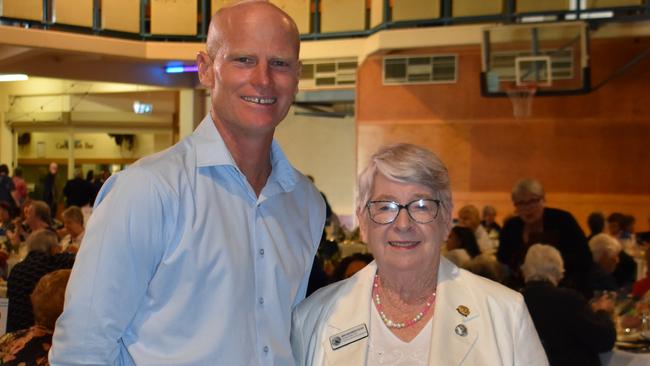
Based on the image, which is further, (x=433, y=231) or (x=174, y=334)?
(x=433, y=231)

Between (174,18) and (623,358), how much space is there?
37.0 ft

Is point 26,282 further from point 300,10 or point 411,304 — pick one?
point 300,10

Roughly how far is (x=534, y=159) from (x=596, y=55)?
1783mm

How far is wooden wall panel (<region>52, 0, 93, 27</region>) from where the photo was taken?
13469mm

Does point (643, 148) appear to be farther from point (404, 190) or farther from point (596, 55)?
point (404, 190)

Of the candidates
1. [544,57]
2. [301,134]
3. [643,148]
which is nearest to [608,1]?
[544,57]

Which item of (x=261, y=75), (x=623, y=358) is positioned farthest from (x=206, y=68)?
(x=623, y=358)

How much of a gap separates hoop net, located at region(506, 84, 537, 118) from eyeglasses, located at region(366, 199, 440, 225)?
9.92m

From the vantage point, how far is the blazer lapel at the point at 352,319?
88.4 inches

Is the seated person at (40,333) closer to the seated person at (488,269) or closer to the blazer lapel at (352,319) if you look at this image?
the blazer lapel at (352,319)

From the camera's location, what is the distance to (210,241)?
6.44 ft

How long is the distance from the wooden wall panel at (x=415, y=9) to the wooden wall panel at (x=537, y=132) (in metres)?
0.98

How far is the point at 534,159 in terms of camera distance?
43.2ft

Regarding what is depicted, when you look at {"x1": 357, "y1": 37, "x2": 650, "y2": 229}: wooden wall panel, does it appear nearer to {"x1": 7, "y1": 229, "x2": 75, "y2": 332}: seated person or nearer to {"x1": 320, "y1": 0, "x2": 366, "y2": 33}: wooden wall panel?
{"x1": 320, "y1": 0, "x2": 366, "y2": 33}: wooden wall panel
